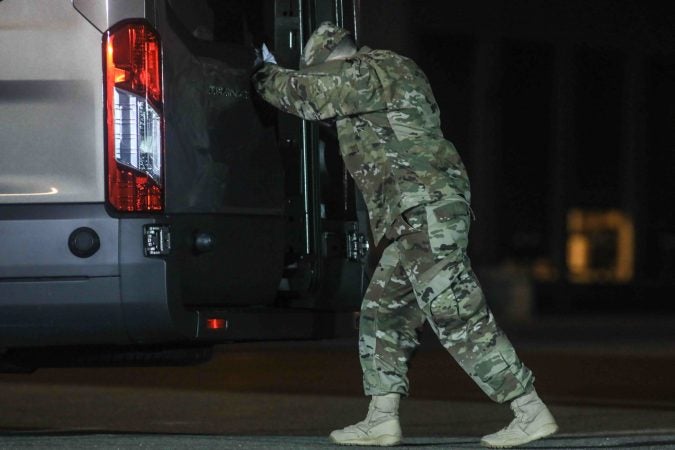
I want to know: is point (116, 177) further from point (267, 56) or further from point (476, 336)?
point (476, 336)

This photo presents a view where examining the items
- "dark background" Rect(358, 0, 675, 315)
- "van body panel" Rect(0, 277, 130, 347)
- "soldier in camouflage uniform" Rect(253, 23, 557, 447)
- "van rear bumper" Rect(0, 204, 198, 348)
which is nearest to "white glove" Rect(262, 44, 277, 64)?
"soldier in camouflage uniform" Rect(253, 23, 557, 447)

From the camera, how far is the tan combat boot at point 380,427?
306 inches

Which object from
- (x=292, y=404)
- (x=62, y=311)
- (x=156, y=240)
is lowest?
(x=292, y=404)

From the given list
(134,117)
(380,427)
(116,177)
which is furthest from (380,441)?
(134,117)

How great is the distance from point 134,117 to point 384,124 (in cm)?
102

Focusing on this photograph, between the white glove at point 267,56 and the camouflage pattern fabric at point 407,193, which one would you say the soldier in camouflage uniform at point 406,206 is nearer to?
the camouflage pattern fabric at point 407,193

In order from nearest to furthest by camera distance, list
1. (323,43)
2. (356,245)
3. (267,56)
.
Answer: (323,43) → (267,56) → (356,245)

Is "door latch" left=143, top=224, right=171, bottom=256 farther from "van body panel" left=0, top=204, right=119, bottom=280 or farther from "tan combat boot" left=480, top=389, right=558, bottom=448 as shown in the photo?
"tan combat boot" left=480, top=389, right=558, bottom=448

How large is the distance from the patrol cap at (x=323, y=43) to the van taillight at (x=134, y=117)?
26.7 inches

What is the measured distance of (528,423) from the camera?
25.1 feet

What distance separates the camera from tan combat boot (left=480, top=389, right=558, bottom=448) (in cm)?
764

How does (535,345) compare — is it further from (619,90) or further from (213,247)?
(619,90)

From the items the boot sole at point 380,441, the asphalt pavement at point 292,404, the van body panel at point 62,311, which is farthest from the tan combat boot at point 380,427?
the van body panel at point 62,311

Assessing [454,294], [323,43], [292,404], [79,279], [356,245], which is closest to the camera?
[79,279]
